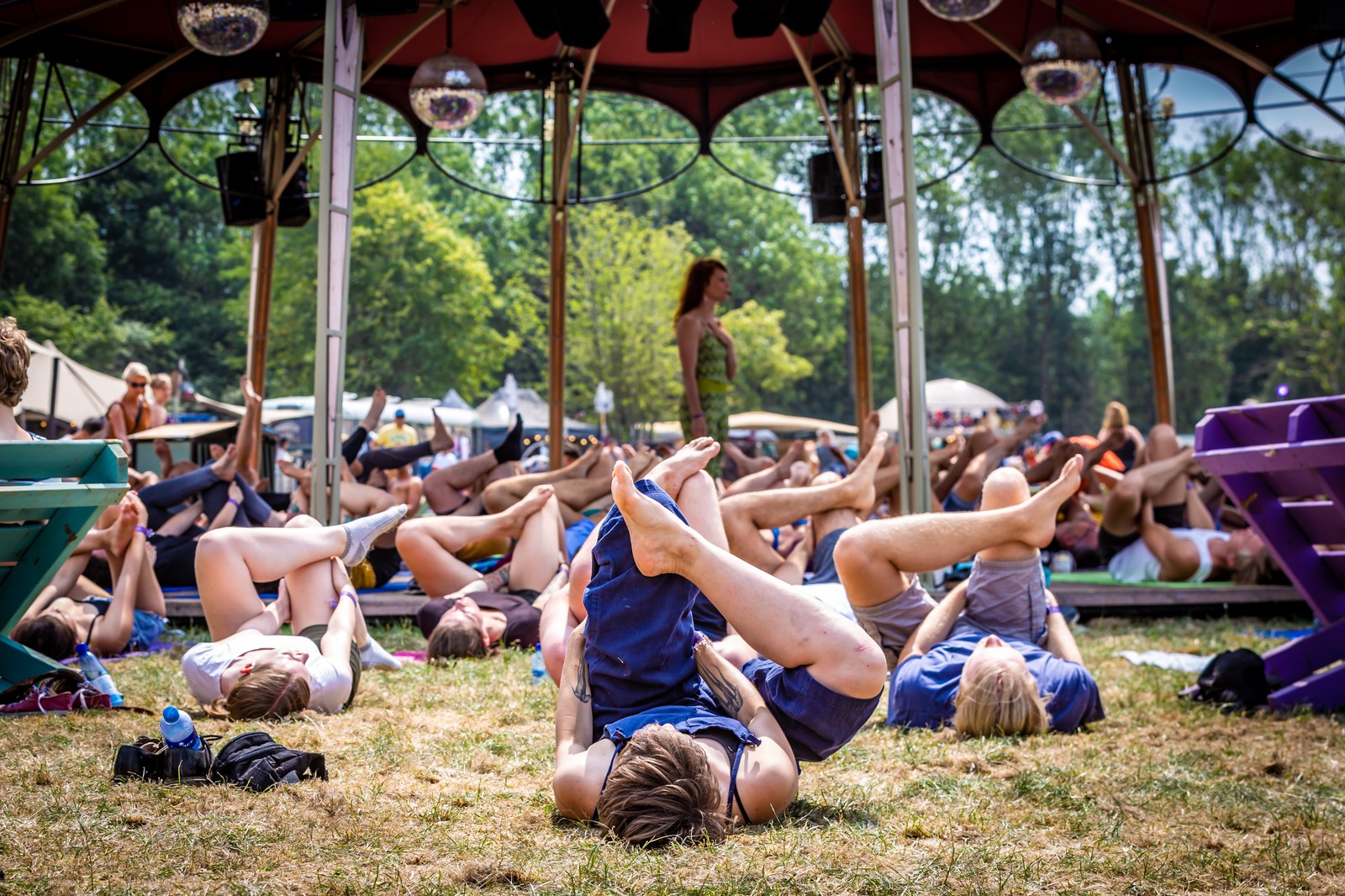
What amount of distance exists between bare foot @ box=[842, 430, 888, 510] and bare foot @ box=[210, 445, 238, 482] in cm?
427

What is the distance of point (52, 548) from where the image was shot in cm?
392

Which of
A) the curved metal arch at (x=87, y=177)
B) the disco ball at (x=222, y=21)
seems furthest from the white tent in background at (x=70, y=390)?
the disco ball at (x=222, y=21)

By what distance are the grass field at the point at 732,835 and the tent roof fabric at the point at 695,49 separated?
23.5 ft

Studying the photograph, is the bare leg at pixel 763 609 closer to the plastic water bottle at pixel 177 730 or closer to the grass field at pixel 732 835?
the grass field at pixel 732 835

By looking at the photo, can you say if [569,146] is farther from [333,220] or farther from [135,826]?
[135,826]

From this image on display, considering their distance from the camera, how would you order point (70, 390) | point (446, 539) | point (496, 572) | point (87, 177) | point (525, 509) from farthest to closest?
point (70, 390)
point (87, 177)
point (496, 572)
point (446, 539)
point (525, 509)

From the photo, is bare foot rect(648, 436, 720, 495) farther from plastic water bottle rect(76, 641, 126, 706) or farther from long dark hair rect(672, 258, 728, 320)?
long dark hair rect(672, 258, 728, 320)

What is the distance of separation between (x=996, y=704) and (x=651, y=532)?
1835mm

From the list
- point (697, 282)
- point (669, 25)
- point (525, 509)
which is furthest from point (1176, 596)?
point (669, 25)

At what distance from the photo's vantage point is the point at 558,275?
36.8 feet

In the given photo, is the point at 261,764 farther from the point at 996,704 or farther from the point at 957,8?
the point at 957,8

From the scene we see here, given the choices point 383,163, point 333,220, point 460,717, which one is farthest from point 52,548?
point 383,163

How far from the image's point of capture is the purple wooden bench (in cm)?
423

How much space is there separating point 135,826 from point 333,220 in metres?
4.65
